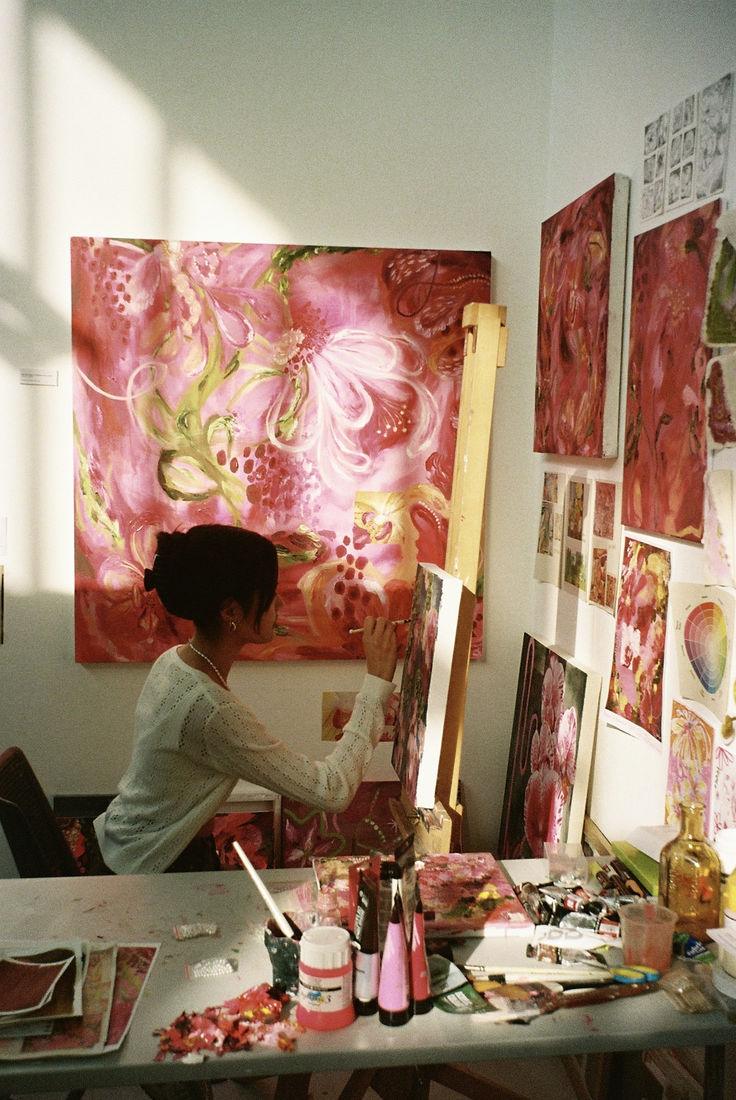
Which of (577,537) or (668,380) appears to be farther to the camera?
(577,537)

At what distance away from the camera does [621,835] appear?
7.51 ft

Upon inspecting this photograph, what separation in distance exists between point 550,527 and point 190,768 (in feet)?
4.31

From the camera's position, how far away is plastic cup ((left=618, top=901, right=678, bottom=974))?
5.35 feet

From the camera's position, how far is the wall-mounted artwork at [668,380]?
1887 mm

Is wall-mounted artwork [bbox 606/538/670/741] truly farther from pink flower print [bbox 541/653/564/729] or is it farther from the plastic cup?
the plastic cup

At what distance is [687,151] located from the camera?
1.94m

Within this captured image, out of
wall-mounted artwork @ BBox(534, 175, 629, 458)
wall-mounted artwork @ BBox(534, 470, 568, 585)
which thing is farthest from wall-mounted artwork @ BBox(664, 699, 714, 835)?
wall-mounted artwork @ BBox(534, 470, 568, 585)

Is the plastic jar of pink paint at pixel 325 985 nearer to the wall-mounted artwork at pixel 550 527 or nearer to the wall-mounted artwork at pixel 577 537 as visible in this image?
the wall-mounted artwork at pixel 577 537

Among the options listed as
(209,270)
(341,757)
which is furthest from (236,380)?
(341,757)

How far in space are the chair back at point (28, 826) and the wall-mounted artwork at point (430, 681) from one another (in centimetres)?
79

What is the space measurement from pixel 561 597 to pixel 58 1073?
5.88ft

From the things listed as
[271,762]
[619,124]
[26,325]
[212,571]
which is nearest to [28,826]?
[271,762]

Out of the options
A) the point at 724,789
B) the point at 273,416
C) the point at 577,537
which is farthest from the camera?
the point at 273,416

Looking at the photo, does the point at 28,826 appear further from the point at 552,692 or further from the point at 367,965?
the point at 552,692
